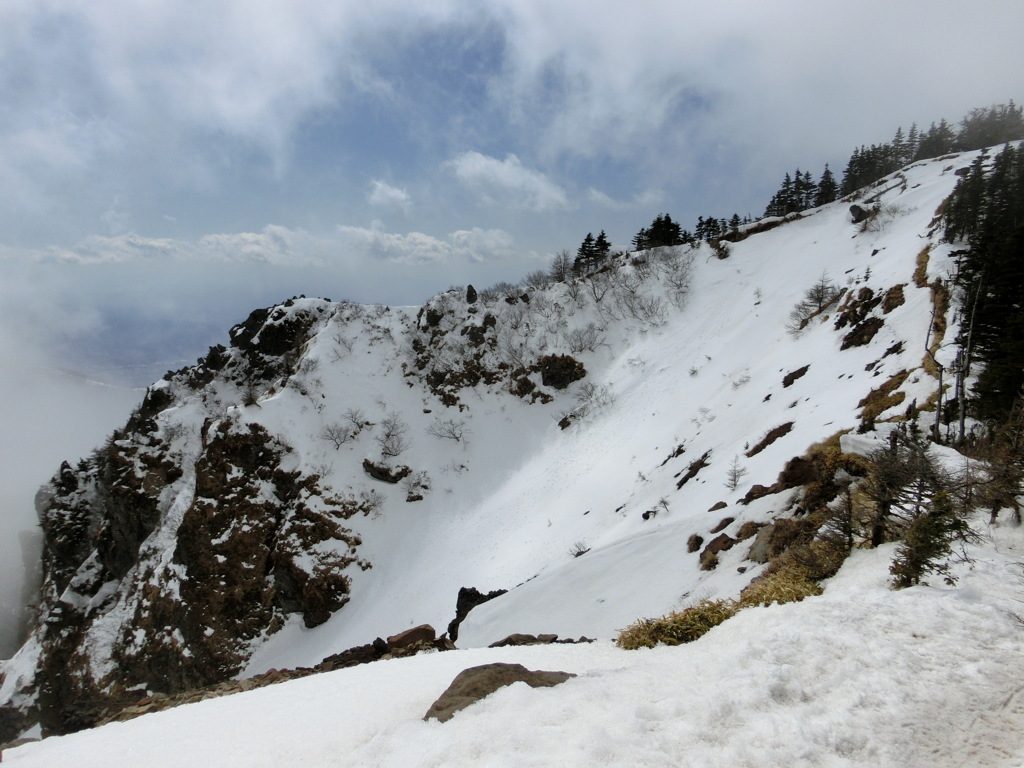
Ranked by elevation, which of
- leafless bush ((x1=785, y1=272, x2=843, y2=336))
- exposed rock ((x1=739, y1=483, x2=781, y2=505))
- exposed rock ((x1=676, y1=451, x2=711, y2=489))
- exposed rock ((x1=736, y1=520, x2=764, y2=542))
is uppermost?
leafless bush ((x1=785, y1=272, x2=843, y2=336))

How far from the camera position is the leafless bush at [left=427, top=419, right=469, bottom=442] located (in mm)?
39125

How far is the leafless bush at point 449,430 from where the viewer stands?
39125 millimetres

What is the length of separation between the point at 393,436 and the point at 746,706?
3619 cm

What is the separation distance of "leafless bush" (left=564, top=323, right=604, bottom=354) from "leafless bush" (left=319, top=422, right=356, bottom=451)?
72.9ft

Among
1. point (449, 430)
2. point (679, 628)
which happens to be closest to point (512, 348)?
point (449, 430)

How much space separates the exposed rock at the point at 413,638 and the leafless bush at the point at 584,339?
33774 mm

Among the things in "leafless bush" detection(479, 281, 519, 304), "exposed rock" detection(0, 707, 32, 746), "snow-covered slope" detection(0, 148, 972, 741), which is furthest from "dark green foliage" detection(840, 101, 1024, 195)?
"exposed rock" detection(0, 707, 32, 746)

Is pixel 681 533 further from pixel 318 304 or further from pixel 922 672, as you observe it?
pixel 318 304

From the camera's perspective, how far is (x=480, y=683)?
16.3 ft

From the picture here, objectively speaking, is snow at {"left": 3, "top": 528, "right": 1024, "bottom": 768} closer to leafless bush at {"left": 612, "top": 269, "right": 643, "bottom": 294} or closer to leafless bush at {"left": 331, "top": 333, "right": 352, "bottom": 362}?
leafless bush at {"left": 331, "top": 333, "right": 352, "bottom": 362}

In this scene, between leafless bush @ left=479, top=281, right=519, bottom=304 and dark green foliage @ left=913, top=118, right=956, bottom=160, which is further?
dark green foliage @ left=913, top=118, right=956, bottom=160

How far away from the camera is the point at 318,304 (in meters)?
48.9

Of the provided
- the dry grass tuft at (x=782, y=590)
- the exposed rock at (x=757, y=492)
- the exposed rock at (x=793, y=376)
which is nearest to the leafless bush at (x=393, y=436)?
the exposed rock at (x=793, y=376)

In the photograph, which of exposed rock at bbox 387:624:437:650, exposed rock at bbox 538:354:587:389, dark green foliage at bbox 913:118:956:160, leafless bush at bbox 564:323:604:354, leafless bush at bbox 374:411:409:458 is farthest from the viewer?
dark green foliage at bbox 913:118:956:160
